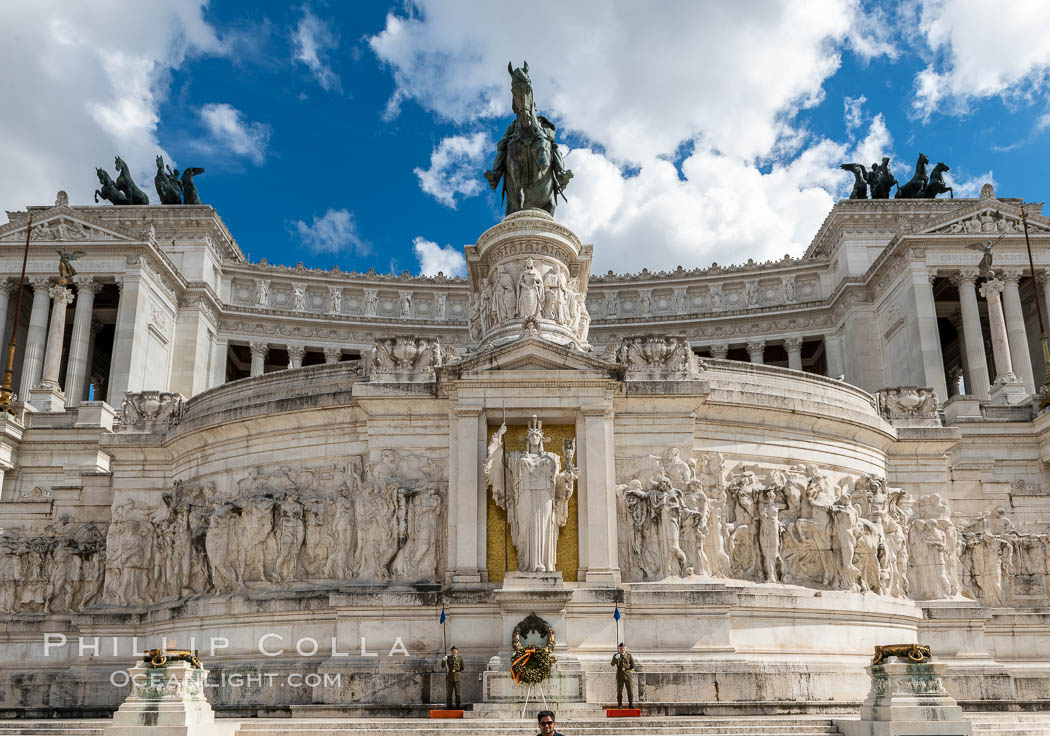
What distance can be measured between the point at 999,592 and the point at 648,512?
1120 centimetres

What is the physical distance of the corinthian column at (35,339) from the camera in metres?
59.8

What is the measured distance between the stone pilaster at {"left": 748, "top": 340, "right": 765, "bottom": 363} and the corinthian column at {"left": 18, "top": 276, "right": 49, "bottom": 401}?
4783cm

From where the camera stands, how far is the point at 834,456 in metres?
23.5

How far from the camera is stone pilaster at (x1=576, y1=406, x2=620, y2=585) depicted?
2000 centimetres

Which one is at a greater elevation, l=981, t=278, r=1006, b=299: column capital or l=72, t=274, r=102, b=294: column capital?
l=72, t=274, r=102, b=294: column capital

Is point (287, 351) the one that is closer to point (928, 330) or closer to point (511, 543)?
point (928, 330)

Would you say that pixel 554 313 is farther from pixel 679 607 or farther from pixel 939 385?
pixel 939 385

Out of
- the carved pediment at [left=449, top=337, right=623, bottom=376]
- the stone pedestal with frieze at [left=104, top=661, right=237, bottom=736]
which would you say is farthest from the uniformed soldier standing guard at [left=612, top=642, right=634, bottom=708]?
the stone pedestal with frieze at [left=104, top=661, right=237, bottom=736]

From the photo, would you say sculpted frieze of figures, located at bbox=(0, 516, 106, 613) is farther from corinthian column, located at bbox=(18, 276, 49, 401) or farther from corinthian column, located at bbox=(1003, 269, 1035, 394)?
corinthian column, located at bbox=(1003, 269, 1035, 394)

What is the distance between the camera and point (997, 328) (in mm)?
58844

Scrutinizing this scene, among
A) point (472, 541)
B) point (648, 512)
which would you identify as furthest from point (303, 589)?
point (648, 512)

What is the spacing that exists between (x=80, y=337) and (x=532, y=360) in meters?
50.0

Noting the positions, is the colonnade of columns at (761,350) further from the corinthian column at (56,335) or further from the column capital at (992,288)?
the corinthian column at (56,335)

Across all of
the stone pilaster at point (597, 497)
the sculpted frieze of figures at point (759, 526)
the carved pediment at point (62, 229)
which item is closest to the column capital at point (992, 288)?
the sculpted frieze of figures at point (759, 526)
